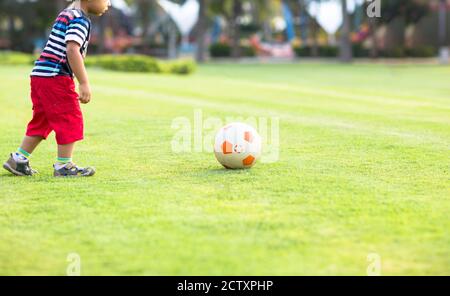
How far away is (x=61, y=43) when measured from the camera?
7.03 meters

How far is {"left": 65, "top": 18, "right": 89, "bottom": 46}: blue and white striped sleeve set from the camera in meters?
6.84

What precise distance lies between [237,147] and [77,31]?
1.78 m

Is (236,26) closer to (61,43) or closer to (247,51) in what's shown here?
(247,51)

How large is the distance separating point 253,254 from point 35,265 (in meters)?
1.23

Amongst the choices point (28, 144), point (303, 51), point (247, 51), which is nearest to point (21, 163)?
point (28, 144)

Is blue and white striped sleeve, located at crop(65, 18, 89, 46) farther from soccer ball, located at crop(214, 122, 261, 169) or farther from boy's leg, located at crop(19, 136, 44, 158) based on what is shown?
soccer ball, located at crop(214, 122, 261, 169)

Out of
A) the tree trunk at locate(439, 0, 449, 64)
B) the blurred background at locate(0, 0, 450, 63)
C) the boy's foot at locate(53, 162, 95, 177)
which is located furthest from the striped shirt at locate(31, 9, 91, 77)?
the tree trunk at locate(439, 0, 449, 64)

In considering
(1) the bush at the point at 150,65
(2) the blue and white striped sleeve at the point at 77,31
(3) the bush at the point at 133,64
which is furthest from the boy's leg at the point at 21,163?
(3) the bush at the point at 133,64

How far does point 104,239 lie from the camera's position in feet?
15.8

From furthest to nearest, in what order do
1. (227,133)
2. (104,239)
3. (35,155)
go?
(35,155), (227,133), (104,239)

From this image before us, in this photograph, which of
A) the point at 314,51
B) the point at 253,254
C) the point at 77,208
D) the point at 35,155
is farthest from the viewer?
the point at 314,51

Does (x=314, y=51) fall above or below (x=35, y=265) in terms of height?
below
